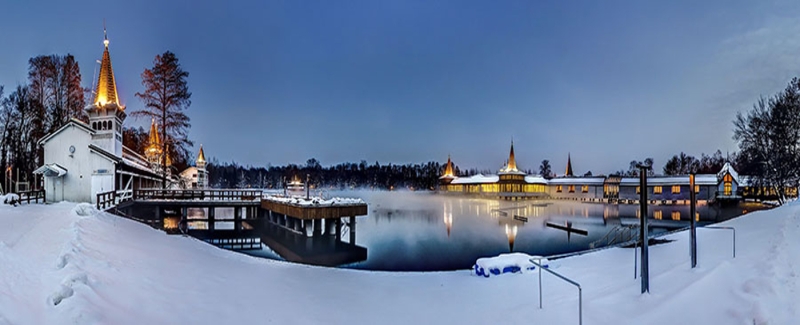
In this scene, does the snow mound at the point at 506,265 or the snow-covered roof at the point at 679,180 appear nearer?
the snow mound at the point at 506,265

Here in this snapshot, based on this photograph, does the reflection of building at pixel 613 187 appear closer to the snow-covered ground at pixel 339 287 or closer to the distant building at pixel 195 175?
the snow-covered ground at pixel 339 287

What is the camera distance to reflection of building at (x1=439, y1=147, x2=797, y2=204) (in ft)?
171

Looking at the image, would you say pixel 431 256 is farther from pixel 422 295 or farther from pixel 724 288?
pixel 724 288

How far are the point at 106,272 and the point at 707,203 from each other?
212 feet

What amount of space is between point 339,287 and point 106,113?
2419cm

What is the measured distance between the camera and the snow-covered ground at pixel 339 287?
5.20m

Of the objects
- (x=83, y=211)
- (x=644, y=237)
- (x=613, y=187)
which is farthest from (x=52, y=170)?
(x=613, y=187)

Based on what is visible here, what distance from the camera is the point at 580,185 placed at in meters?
67.4

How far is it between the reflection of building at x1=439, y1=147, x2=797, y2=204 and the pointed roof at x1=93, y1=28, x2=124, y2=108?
57909mm

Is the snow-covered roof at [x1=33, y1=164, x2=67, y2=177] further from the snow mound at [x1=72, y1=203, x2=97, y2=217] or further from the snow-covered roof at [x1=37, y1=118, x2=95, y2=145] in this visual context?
the snow mound at [x1=72, y1=203, x2=97, y2=217]

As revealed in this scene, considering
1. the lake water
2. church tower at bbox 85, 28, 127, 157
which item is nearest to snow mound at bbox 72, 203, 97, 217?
the lake water

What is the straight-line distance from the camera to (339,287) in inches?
404

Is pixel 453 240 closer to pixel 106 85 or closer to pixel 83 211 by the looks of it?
pixel 83 211

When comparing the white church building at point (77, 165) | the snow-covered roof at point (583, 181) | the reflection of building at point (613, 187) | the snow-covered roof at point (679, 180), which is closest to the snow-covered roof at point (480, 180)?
the reflection of building at point (613, 187)
